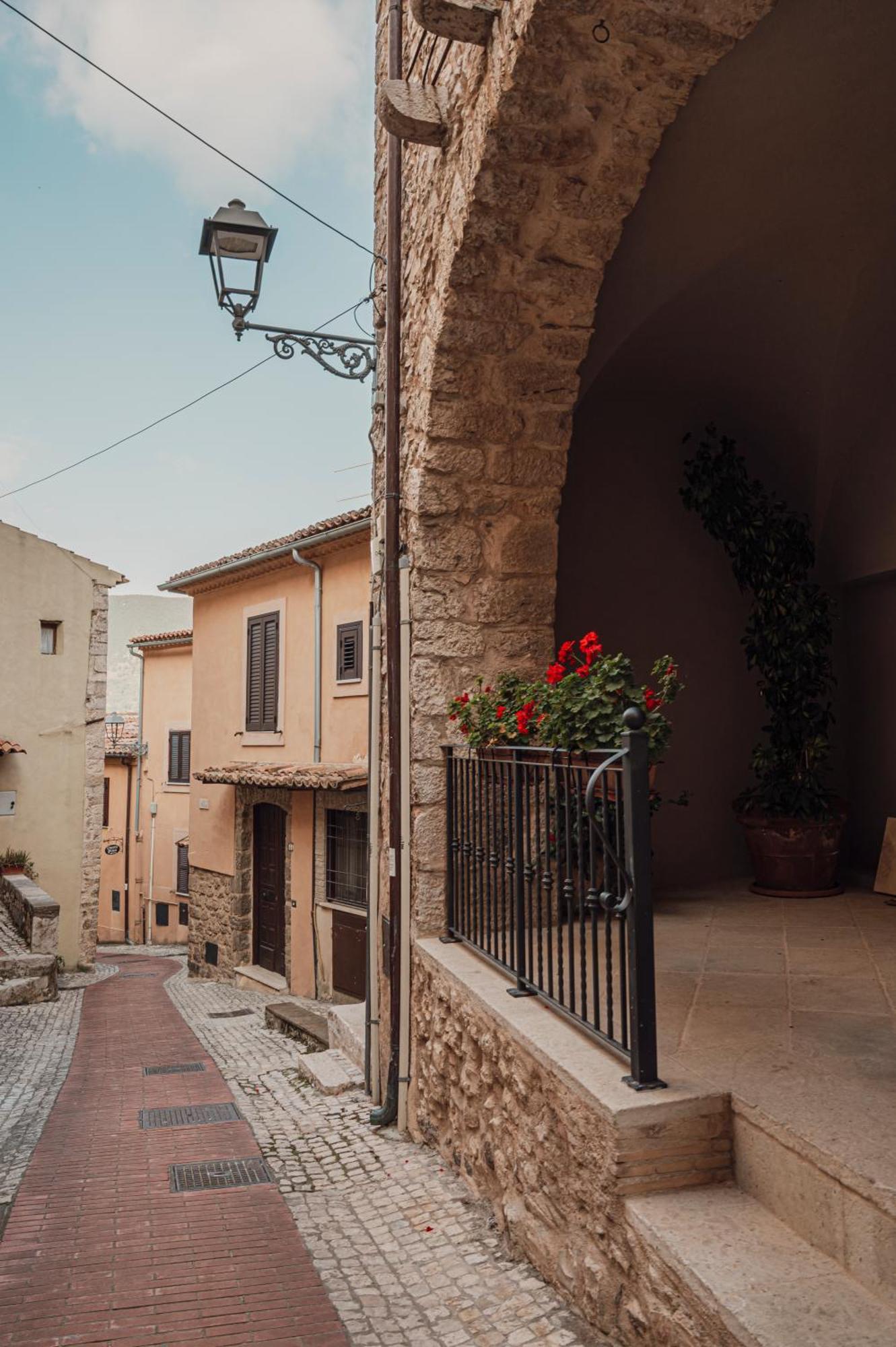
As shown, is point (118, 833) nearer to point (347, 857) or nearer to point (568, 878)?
point (347, 857)

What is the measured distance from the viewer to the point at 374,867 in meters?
5.31

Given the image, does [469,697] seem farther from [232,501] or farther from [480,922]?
[232,501]

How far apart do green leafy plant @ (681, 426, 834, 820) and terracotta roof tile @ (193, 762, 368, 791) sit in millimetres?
4652

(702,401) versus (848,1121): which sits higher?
(702,401)

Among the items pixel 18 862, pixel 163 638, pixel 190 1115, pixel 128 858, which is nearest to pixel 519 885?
pixel 190 1115

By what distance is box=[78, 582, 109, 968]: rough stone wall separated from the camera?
14211mm

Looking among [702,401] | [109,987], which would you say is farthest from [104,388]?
[702,401]

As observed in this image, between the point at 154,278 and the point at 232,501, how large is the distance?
48.1 meters

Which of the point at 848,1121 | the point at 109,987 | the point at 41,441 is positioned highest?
the point at 41,441

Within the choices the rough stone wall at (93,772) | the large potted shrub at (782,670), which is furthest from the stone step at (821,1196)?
the rough stone wall at (93,772)

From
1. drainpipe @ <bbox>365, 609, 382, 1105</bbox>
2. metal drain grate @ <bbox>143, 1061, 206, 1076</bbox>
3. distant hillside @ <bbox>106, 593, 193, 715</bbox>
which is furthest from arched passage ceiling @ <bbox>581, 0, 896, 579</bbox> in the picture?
distant hillside @ <bbox>106, 593, 193, 715</bbox>

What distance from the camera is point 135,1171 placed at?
14.6ft

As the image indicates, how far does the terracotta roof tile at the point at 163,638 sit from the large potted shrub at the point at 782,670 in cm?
1475

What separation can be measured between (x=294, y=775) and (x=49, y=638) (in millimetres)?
6063
